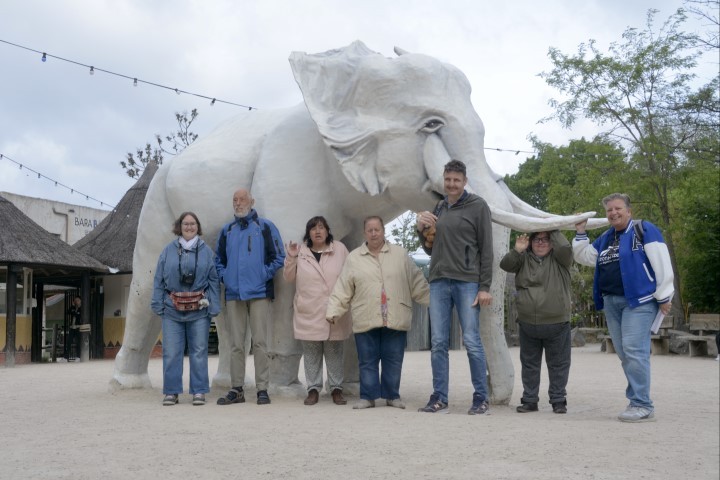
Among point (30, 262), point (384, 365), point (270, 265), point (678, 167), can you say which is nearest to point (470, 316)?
point (384, 365)

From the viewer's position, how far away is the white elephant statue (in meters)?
6.11

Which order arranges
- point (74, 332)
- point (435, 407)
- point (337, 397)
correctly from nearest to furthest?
1. point (435, 407)
2. point (337, 397)
3. point (74, 332)

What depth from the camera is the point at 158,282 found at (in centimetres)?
662

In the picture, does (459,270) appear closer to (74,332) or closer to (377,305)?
(377,305)

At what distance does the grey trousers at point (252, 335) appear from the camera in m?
6.42

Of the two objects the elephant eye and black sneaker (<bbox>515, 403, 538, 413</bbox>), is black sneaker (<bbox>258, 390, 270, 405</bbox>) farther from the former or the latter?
the elephant eye

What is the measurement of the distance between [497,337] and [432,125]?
5.49ft

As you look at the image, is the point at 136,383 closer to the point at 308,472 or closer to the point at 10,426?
the point at 10,426

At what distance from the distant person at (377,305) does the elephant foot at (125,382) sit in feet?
8.53

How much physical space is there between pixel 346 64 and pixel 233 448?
138 inches

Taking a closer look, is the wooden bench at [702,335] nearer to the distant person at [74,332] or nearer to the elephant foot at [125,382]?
the elephant foot at [125,382]

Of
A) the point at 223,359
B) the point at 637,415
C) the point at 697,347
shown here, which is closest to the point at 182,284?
the point at 223,359

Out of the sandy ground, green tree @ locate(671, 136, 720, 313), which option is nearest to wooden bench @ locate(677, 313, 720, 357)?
green tree @ locate(671, 136, 720, 313)

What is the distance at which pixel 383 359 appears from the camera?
242 inches
